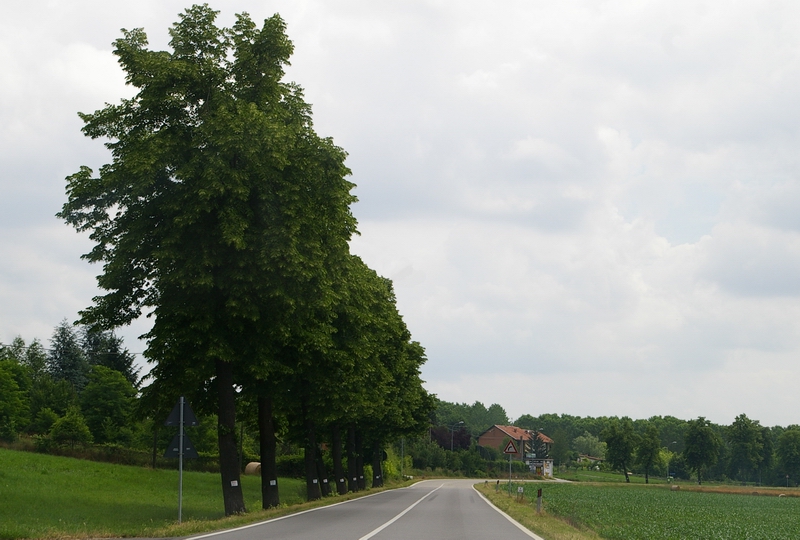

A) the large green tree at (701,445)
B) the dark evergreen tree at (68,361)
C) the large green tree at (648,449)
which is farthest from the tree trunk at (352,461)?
the large green tree at (701,445)

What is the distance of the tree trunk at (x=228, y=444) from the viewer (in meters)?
22.7

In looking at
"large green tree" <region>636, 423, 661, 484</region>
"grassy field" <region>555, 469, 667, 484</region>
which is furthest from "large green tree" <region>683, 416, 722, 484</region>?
"grassy field" <region>555, 469, 667, 484</region>

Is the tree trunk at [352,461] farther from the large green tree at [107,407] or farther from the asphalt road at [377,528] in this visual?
the large green tree at [107,407]

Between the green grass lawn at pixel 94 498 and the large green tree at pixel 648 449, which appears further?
the large green tree at pixel 648 449

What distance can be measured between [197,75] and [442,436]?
127m

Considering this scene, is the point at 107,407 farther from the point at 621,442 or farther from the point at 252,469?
the point at 621,442

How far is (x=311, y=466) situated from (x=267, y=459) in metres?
9.70

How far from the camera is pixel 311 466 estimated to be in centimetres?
3750

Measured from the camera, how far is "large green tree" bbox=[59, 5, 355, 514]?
21.8 meters

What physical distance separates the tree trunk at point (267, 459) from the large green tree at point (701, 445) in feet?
334

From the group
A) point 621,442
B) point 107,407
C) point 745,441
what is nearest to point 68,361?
point 107,407

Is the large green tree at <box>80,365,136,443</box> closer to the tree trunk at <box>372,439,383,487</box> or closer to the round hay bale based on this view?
the round hay bale

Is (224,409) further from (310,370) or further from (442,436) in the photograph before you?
(442,436)

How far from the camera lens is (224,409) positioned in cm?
2347
